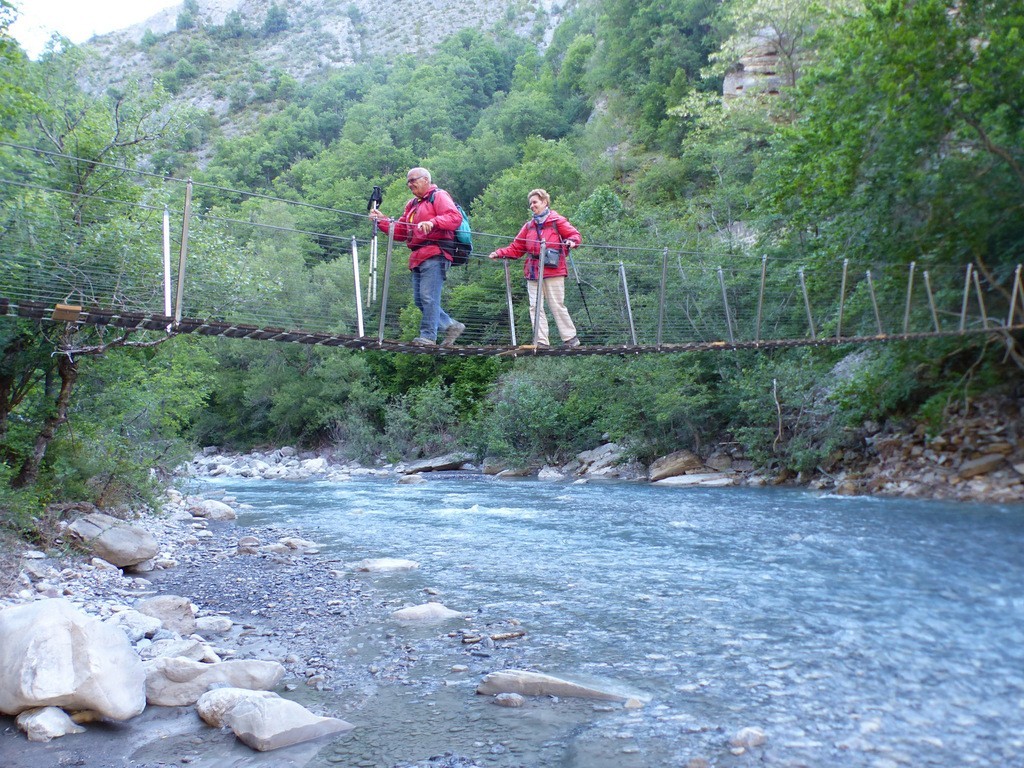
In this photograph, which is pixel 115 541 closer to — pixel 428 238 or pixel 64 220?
pixel 64 220

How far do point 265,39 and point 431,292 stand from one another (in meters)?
84.0

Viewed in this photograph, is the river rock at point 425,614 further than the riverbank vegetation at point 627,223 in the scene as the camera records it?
No

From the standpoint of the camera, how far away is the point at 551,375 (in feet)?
65.6

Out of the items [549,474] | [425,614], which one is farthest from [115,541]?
[549,474]

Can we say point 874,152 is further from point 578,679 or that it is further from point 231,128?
point 231,128

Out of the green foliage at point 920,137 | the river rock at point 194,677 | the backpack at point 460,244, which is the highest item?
the green foliage at point 920,137

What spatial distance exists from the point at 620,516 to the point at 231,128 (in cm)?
6466

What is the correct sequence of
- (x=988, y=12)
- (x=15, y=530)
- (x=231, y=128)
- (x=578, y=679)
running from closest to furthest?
(x=578, y=679)
(x=15, y=530)
(x=988, y=12)
(x=231, y=128)

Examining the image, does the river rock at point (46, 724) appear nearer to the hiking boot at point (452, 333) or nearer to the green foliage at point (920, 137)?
the hiking boot at point (452, 333)

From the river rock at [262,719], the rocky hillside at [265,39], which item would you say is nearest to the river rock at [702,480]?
the river rock at [262,719]

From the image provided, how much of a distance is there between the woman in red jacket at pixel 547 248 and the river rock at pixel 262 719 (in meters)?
3.25

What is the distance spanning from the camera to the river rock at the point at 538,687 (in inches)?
137

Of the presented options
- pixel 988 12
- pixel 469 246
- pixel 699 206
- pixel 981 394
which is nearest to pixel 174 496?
pixel 469 246

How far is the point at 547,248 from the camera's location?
5797mm
